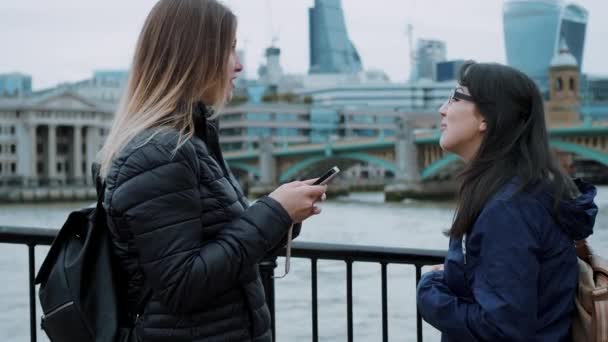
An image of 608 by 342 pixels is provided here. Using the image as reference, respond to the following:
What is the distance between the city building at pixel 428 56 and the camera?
85.9 m

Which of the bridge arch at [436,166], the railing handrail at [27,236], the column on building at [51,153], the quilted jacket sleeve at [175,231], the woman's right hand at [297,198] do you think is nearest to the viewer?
the quilted jacket sleeve at [175,231]

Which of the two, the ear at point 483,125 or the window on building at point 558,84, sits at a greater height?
the window on building at point 558,84

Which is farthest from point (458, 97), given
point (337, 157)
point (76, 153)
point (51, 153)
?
point (76, 153)

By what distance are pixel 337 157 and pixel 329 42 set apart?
45.6 meters

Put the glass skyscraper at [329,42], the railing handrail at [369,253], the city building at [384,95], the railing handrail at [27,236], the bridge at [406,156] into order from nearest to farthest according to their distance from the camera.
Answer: the railing handrail at [369,253], the railing handrail at [27,236], the bridge at [406,156], the city building at [384,95], the glass skyscraper at [329,42]

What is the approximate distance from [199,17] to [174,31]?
0.16 feet

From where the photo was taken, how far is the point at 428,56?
3506 inches

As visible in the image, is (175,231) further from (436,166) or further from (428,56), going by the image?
(428,56)

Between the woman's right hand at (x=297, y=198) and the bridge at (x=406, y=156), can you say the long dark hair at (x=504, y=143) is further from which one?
the bridge at (x=406, y=156)

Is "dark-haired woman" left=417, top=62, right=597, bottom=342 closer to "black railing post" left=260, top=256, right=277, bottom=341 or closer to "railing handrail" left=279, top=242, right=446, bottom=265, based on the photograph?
"railing handrail" left=279, top=242, right=446, bottom=265

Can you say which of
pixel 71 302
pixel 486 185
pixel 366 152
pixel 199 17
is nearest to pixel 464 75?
pixel 486 185

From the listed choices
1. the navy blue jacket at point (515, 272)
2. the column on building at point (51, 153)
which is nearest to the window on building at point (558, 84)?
the column on building at point (51, 153)

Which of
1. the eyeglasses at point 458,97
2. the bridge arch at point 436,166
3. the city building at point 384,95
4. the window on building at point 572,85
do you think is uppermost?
the window on building at point 572,85

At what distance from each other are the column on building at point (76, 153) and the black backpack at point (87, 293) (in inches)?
1910
